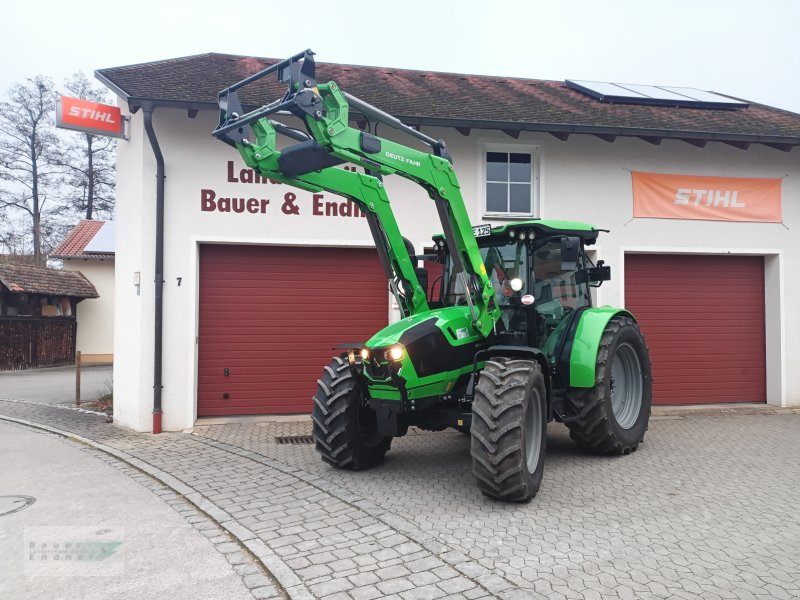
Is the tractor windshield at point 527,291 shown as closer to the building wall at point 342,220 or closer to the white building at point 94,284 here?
the building wall at point 342,220

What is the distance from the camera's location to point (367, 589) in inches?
140

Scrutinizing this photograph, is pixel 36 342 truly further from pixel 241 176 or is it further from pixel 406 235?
pixel 406 235

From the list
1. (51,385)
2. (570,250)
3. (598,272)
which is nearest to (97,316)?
(51,385)

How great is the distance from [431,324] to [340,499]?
1.71 m

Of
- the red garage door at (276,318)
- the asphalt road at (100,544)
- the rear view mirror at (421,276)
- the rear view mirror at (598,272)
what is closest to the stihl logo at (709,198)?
the rear view mirror at (598,272)

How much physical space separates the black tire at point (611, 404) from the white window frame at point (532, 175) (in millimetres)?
3039

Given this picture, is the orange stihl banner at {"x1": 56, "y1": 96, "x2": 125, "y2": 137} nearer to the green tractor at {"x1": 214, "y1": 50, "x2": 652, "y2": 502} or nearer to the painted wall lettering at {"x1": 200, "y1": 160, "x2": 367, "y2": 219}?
the painted wall lettering at {"x1": 200, "y1": 160, "x2": 367, "y2": 219}

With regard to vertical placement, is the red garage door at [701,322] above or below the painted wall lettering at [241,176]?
below

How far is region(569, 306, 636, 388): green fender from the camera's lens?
6086 millimetres

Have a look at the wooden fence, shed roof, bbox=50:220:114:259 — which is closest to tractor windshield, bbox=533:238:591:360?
the wooden fence

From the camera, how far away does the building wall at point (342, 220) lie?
8469mm

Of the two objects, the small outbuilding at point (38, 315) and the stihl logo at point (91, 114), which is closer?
the stihl logo at point (91, 114)

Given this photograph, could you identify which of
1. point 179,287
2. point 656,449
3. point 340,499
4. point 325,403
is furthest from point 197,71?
point 656,449

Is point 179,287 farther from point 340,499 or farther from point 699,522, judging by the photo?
point 699,522
